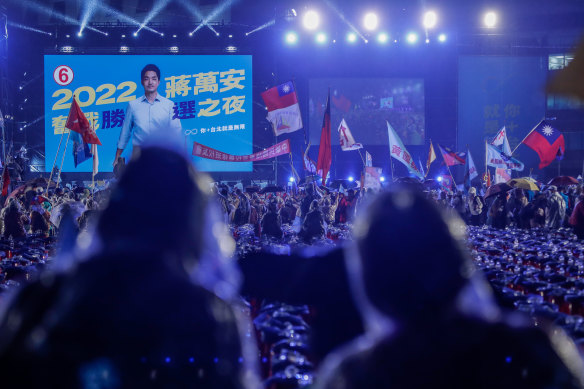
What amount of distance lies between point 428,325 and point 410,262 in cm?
15

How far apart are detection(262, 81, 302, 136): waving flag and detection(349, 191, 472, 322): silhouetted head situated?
11.0 meters

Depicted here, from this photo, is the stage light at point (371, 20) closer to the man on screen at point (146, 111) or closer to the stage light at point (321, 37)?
the stage light at point (321, 37)

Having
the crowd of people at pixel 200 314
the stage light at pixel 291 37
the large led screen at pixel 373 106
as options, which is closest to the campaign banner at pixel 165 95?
the stage light at pixel 291 37

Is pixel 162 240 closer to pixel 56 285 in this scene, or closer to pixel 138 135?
pixel 56 285

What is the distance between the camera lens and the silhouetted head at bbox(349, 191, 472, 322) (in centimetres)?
126

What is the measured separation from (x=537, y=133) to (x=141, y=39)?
1575cm

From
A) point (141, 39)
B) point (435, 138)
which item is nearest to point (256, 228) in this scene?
point (141, 39)

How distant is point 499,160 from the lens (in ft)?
53.3

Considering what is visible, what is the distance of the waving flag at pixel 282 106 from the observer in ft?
40.1

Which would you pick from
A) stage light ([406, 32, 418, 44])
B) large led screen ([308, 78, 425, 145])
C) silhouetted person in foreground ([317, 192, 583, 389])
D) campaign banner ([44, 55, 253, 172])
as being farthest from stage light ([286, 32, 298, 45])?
silhouetted person in foreground ([317, 192, 583, 389])

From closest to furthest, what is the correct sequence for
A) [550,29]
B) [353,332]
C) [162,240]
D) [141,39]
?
[162,240], [353,332], [141,39], [550,29]

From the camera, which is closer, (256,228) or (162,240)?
(162,240)

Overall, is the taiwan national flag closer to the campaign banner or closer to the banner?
the banner

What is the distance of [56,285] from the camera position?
128cm
